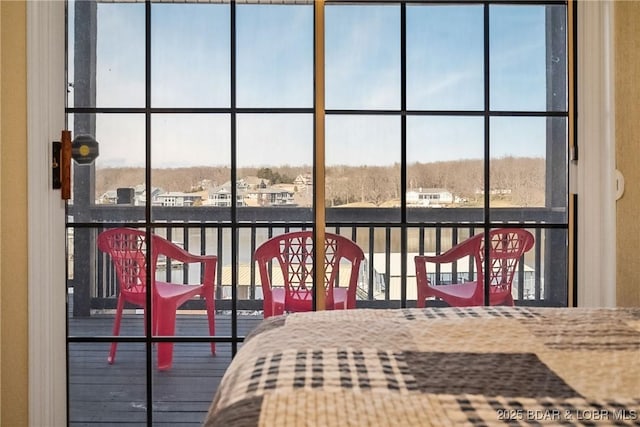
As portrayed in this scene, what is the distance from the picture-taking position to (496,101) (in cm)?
222

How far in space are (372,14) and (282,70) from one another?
451 mm

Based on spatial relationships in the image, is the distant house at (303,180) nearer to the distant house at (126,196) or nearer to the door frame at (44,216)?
the distant house at (126,196)

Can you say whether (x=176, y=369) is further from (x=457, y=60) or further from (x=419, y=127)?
(x=457, y=60)

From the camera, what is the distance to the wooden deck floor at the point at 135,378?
215 cm

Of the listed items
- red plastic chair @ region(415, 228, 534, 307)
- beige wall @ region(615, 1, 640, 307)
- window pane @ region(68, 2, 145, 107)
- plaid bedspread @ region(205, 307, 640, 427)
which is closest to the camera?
plaid bedspread @ region(205, 307, 640, 427)

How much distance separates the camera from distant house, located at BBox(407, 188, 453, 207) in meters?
2.22

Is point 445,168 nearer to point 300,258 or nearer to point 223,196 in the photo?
point 300,258

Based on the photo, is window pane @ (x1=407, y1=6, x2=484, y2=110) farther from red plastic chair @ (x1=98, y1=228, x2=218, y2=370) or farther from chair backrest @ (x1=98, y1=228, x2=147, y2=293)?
chair backrest @ (x1=98, y1=228, x2=147, y2=293)

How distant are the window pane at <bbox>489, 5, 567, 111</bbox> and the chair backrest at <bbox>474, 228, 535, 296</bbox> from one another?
0.52 meters

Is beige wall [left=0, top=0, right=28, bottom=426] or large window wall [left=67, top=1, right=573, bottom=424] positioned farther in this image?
large window wall [left=67, top=1, right=573, bottom=424]

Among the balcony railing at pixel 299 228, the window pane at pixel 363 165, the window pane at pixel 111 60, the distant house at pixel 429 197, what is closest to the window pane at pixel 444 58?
the window pane at pixel 363 165

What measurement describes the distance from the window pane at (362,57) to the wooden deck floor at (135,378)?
3.55 feet

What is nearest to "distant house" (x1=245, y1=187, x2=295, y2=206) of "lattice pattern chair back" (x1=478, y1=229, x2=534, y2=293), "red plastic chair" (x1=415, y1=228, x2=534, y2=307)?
"red plastic chair" (x1=415, y1=228, x2=534, y2=307)

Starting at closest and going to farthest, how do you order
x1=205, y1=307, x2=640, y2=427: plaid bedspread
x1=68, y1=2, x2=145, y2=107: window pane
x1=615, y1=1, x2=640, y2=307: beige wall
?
x1=205, y1=307, x2=640, y2=427: plaid bedspread
x1=615, y1=1, x2=640, y2=307: beige wall
x1=68, y1=2, x2=145, y2=107: window pane
